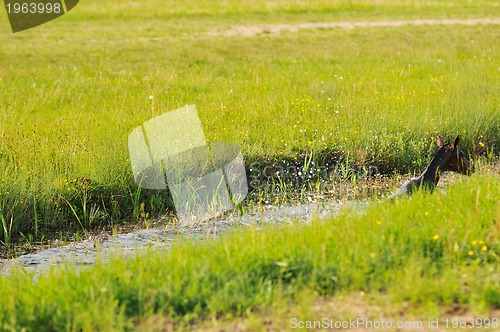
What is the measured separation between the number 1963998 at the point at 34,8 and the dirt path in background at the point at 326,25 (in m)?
8.40

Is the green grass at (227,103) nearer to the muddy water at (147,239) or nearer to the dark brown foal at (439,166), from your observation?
the muddy water at (147,239)

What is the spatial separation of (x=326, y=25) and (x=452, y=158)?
1937 centimetres

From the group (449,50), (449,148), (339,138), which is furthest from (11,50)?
(449,148)

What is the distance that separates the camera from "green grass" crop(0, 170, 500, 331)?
5.24 metres

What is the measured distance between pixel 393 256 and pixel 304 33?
19377mm

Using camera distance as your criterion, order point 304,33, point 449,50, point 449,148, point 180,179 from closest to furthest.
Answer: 1. point 449,148
2. point 180,179
3. point 449,50
4. point 304,33

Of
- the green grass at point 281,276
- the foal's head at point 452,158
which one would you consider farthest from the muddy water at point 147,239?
the foal's head at point 452,158

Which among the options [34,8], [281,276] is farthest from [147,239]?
[34,8]

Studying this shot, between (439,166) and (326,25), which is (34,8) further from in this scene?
(439,166)

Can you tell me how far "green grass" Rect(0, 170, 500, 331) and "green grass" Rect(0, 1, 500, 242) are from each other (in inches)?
104

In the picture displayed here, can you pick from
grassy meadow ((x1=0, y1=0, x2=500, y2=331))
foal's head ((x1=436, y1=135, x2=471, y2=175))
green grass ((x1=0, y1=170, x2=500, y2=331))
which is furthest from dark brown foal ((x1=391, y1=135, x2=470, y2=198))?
green grass ((x1=0, y1=170, x2=500, y2=331))

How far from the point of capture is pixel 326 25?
89.8 feet

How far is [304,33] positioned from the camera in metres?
24.7

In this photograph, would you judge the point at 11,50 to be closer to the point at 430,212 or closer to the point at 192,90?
the point at 192,90
